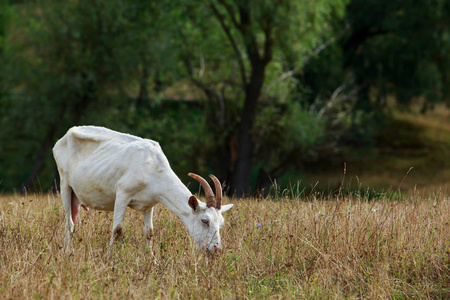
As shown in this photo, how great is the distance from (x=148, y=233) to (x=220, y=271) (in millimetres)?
1337

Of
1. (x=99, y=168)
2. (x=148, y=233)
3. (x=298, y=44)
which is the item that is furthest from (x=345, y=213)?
(x=298, y=44)

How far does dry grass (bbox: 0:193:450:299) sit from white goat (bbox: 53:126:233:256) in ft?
0.98

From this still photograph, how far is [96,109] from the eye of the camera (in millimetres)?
21672

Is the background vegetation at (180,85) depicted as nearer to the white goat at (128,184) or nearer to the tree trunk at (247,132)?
the tree trunk at (247,132)

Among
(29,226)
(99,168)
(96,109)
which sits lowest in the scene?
(96,109)

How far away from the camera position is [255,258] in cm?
661

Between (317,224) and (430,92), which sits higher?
(317,224)

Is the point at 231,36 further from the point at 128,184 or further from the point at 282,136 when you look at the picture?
the point at 128,184

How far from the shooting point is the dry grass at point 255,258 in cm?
564

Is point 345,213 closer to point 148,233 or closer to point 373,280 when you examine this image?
point 373,280

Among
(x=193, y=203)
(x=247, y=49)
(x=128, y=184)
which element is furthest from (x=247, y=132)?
(x=193, y=203)

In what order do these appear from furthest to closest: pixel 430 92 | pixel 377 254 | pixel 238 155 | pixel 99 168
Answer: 1. pixel 430 92
2. pixel 238 155
3. pixel 99 168
4. pixel 377 254

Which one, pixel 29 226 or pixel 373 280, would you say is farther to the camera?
pixel 29 226

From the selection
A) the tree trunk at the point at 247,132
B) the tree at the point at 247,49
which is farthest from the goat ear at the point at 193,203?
the tree trunk at the point at 247,132
